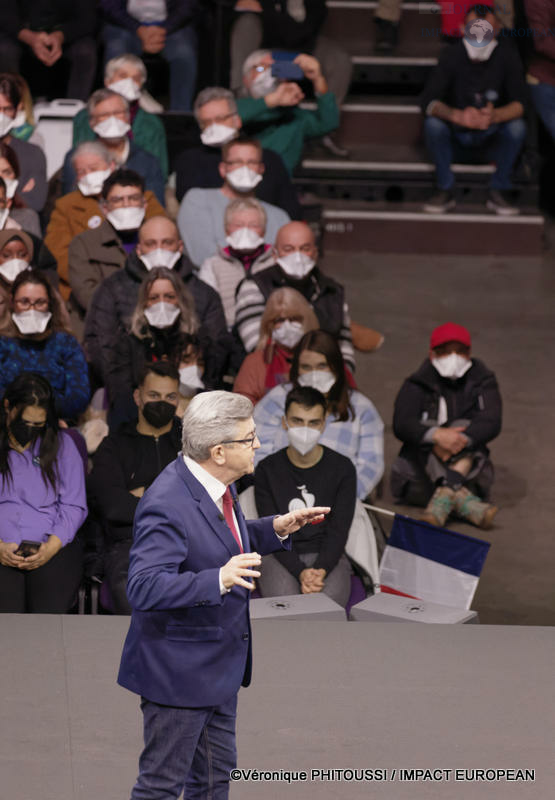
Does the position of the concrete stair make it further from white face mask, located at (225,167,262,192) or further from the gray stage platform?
the gray stage platform

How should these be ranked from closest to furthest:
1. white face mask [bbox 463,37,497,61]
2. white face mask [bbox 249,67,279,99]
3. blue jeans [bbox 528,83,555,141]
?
1. white face mask [bbox 249,67,279,99]
2. white face mask [bbox 463,37,497,61]
3. blue jeans [bbox 528,83,555,141]

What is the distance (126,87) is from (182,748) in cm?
514

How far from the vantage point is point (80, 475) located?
16.7 ft

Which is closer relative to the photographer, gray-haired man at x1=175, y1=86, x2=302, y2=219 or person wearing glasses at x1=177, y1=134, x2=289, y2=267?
person wearing glasses at x1=177, y1=134, x2=289, y2=267

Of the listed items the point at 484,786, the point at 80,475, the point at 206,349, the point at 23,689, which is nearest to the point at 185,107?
the point at 206,349

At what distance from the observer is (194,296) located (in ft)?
20.3

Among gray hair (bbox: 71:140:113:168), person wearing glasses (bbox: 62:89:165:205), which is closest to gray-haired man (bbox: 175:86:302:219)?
person wearing glasses (bbox: 62:89:165:205)

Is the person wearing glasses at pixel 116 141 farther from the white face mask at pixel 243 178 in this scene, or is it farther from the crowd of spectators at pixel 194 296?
the white face mask at pixel 243 178

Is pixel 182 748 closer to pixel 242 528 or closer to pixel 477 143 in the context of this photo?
pixel 242 528

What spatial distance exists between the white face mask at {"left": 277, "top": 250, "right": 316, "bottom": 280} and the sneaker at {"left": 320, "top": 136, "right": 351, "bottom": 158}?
295 centimetres

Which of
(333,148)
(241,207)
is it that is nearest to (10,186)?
(241,207)

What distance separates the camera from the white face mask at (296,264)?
6391mm

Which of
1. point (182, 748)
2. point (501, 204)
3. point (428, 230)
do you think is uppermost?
point (182, 748)

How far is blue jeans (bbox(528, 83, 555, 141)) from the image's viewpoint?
9.21 meters
